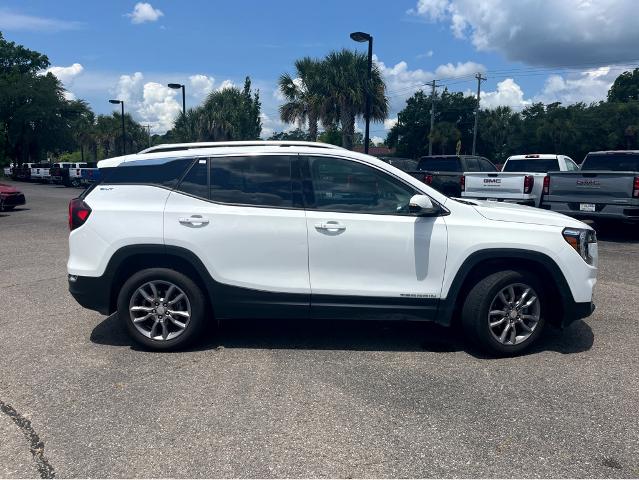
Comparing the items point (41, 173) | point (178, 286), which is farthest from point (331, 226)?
point (41, 173)

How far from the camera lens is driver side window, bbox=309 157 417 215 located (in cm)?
468

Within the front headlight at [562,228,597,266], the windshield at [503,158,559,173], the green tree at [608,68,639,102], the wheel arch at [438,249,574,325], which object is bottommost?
the wheel arch at [438,249,574,325]

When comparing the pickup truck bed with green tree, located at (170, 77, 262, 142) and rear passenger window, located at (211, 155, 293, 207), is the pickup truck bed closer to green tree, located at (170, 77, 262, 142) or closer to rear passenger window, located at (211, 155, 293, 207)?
rear passenger window, located at (211, 155, 293, 207)

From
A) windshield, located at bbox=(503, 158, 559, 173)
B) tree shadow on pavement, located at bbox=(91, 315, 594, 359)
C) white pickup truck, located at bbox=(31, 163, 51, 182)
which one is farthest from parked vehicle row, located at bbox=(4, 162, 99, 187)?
tree shadow on pavement, located at bbox=(91, 315, 594, 359)

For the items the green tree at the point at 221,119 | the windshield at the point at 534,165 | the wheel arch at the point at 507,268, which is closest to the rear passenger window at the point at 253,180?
the wheel arch at the point at 507,268

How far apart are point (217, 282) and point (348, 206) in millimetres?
1312

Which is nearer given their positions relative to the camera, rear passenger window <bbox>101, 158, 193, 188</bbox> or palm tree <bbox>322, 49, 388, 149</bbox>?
rear passenger window <bbox>101, 158, 193, 188</bbox>

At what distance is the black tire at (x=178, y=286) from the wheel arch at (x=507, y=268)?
2.11m

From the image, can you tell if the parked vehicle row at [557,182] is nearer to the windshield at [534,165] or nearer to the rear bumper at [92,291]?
the windshield at [534,165]

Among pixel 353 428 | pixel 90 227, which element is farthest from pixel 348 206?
pixel 90 227

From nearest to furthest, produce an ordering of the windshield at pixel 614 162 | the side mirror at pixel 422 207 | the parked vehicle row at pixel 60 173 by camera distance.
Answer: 1. the side mirror at pixel 422 207
2. the windshield at pixel 614 162
3. the parked vehicle row at pixel 60 173

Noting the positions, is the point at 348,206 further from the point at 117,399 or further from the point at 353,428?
the point at 117,399

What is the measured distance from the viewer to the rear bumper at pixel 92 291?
4766 mm

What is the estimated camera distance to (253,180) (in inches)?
188
